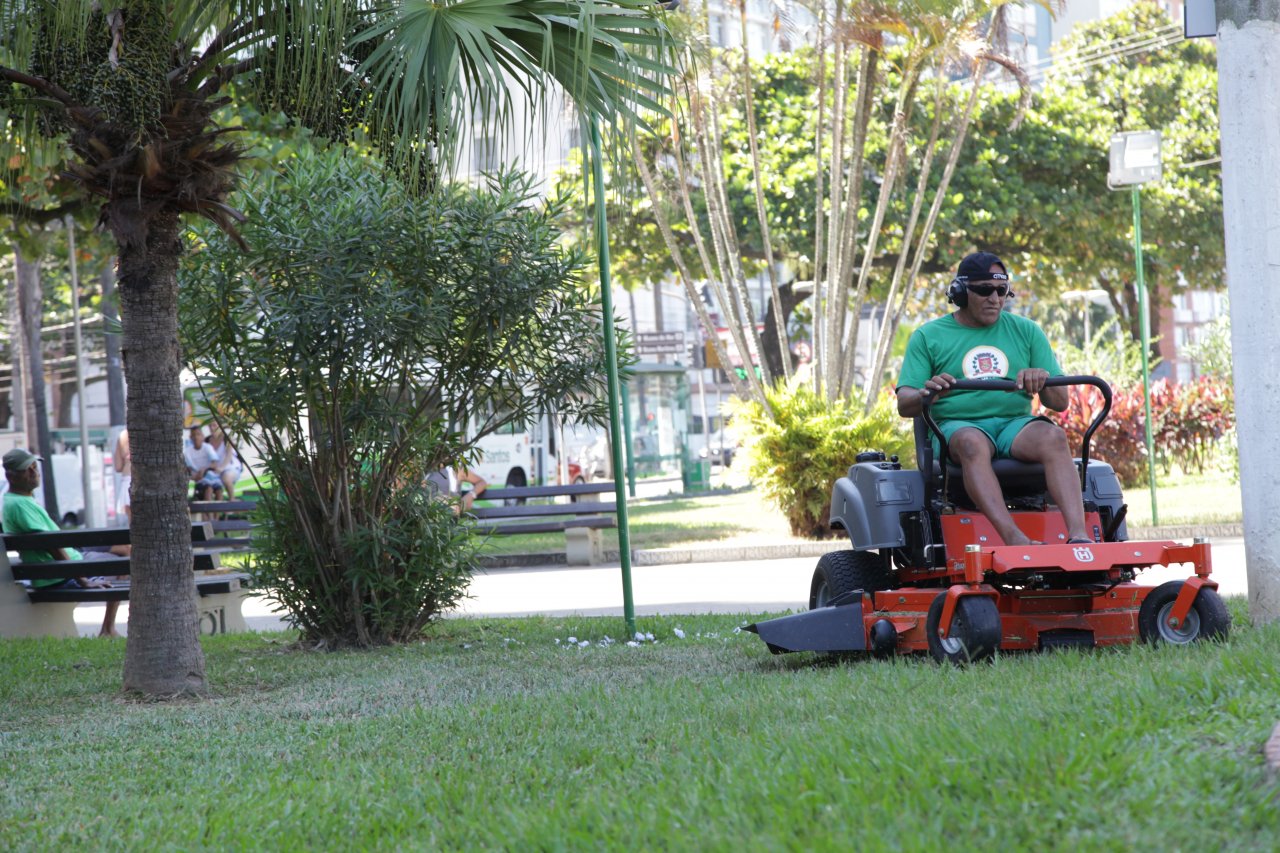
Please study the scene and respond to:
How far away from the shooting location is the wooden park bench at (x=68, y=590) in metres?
11.0

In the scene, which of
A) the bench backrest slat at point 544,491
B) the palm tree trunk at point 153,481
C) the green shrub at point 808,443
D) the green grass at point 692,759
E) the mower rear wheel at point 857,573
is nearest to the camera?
the green grass at point 692,759

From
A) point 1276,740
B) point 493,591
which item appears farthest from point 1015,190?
point 1276,740

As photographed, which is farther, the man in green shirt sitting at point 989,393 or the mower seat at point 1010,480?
the mower seat at point 1010,480

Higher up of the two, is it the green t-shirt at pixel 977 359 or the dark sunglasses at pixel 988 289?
the dark sunglasses at pixel 988 289

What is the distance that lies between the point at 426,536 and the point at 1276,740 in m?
6.41

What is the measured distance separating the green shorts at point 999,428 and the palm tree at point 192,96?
6.90 ft

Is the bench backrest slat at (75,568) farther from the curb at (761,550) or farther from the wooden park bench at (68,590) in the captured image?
the curb at (761,550)

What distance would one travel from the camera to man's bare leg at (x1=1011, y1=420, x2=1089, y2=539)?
6.22 meters

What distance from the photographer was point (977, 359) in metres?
6.82

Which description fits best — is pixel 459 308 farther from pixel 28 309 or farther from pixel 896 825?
pixel 28 309

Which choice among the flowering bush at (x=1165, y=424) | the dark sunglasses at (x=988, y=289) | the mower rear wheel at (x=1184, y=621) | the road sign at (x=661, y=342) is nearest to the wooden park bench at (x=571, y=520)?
the flowering bush at (x=1165, y=424)

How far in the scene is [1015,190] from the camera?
86.2 ft

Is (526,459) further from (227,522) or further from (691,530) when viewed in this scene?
(227,522)

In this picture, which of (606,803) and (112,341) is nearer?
(606,803)
